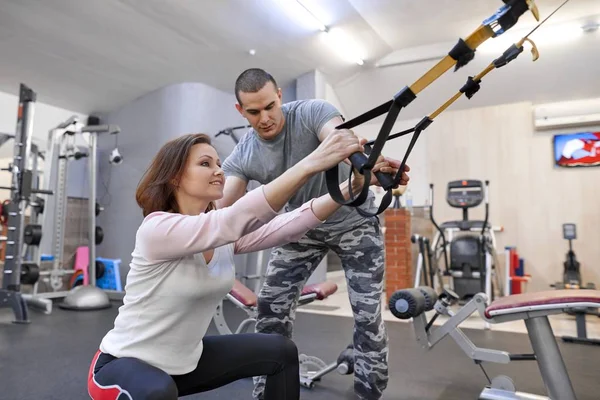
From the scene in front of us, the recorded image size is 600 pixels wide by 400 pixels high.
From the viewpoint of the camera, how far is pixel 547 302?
1642 millimetres

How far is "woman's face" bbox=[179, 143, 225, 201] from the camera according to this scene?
111 cm

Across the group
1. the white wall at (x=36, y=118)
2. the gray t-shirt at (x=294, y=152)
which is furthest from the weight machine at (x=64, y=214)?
the gray t-shirt at (x=294, y=152)

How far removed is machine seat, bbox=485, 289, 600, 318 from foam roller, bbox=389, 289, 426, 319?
0.31 metres

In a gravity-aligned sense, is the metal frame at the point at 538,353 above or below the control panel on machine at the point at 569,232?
below

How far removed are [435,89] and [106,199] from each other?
15.6 feet

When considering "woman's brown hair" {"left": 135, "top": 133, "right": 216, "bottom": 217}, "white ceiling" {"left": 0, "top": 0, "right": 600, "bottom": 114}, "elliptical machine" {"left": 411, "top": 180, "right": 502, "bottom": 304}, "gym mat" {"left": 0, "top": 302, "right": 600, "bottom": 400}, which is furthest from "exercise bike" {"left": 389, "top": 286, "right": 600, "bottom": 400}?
"white ceiling" {"left": 0, "top": 0, "right": 600, "bottom": 114}

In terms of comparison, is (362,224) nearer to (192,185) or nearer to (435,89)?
(192,185)

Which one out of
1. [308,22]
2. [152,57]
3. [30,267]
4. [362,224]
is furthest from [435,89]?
[30,267]

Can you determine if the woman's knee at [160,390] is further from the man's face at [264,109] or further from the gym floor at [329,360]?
the gym floor at [329,360]

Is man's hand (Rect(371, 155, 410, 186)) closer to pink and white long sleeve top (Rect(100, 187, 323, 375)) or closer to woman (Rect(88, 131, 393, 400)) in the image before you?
woman (Rect(88, 131, 393, 400))

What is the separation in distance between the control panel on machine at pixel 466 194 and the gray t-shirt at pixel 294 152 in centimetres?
325

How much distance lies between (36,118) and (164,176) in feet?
17.8

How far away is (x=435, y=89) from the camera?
5.81 m

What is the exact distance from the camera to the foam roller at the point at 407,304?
201 centimetres
